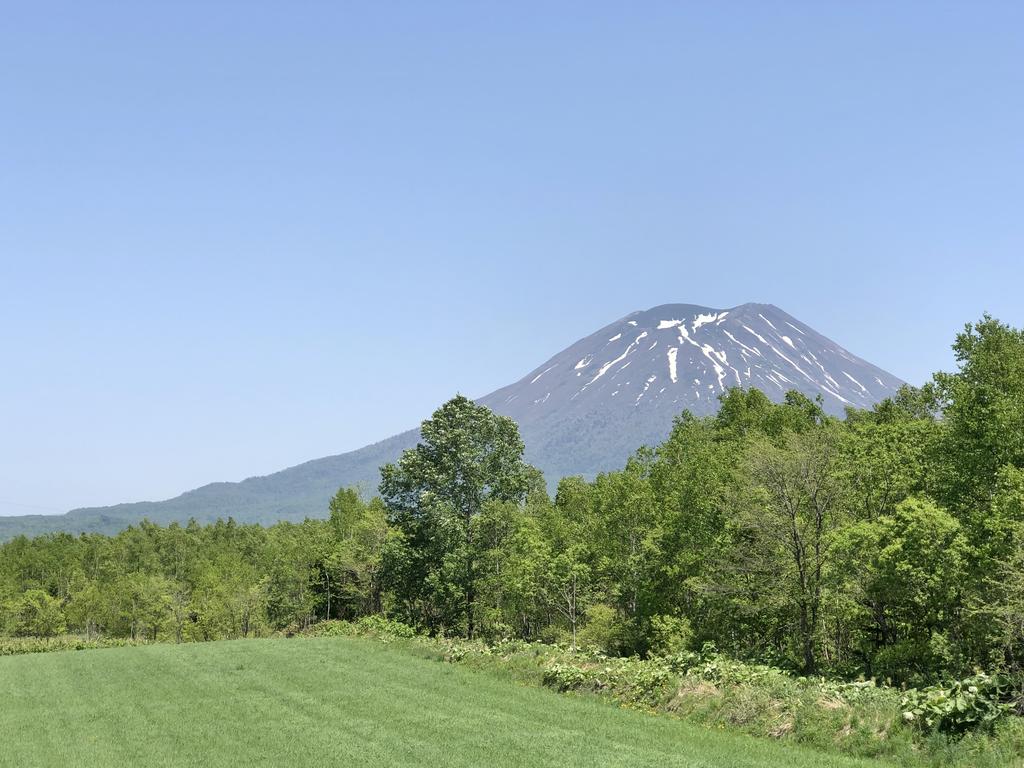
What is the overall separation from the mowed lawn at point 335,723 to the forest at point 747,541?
10132mm

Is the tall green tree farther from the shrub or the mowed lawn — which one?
the shrub

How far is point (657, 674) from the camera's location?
28359mm

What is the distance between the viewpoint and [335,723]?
2558cm

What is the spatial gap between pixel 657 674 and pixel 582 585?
1187 inches

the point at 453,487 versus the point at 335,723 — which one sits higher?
the point at 453,487

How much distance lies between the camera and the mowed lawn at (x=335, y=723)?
21000mm

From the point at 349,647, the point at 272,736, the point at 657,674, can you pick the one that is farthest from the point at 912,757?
the point at 349,647

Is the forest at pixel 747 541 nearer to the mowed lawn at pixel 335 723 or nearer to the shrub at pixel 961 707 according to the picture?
the shrub at pixel 961 707

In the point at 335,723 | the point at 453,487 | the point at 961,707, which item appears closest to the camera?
the point at 961,707

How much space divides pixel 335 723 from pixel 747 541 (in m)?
25.9

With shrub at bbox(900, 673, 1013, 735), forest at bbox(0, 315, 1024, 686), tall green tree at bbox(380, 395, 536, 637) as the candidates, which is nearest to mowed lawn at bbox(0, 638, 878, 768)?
shrub at bbox(900, 673, 1013, 735)

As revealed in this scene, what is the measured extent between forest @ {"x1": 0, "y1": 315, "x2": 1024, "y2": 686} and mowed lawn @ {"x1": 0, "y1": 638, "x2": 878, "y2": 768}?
10132mm

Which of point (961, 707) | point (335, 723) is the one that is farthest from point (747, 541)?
point (335, 723)

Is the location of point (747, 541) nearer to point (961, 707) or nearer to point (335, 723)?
point (961, 707)
